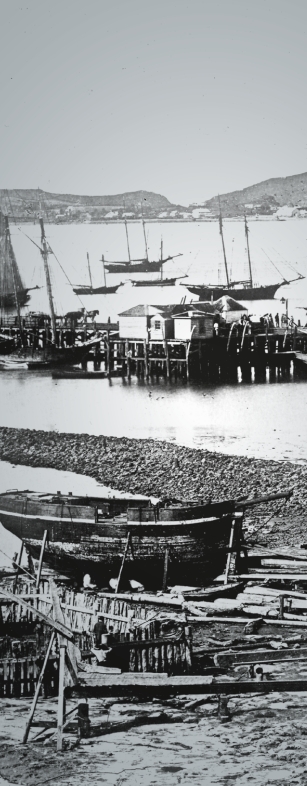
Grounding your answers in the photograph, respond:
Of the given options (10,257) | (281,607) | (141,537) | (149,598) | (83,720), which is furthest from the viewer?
(10,257)

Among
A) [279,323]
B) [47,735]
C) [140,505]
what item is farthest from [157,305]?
[47,735]

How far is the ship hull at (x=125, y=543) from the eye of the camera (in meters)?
4.83

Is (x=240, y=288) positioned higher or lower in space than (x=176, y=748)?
higher

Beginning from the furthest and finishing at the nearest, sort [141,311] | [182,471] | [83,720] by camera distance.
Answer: [141,311], [182,471], [83,720]

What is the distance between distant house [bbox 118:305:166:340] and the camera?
5.19 meters

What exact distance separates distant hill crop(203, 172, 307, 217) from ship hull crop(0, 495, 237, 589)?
181cm

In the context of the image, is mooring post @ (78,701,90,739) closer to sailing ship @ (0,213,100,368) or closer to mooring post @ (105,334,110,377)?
mooring post @ (105,334,110,377)

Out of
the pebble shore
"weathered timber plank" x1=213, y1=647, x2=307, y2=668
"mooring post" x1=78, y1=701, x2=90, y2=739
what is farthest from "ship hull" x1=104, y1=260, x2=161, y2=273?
"mooring post" x1=78, y1=701, x2=90, y2=739

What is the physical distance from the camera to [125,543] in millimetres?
4855

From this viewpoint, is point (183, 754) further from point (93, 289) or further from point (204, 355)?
point (93, 289)

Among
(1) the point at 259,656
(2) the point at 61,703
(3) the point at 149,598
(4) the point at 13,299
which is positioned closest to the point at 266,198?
(4) the point at 13,299

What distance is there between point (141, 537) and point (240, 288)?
1.58 metres

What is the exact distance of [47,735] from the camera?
154 inches

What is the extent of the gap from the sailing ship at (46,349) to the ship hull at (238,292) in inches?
26.9
